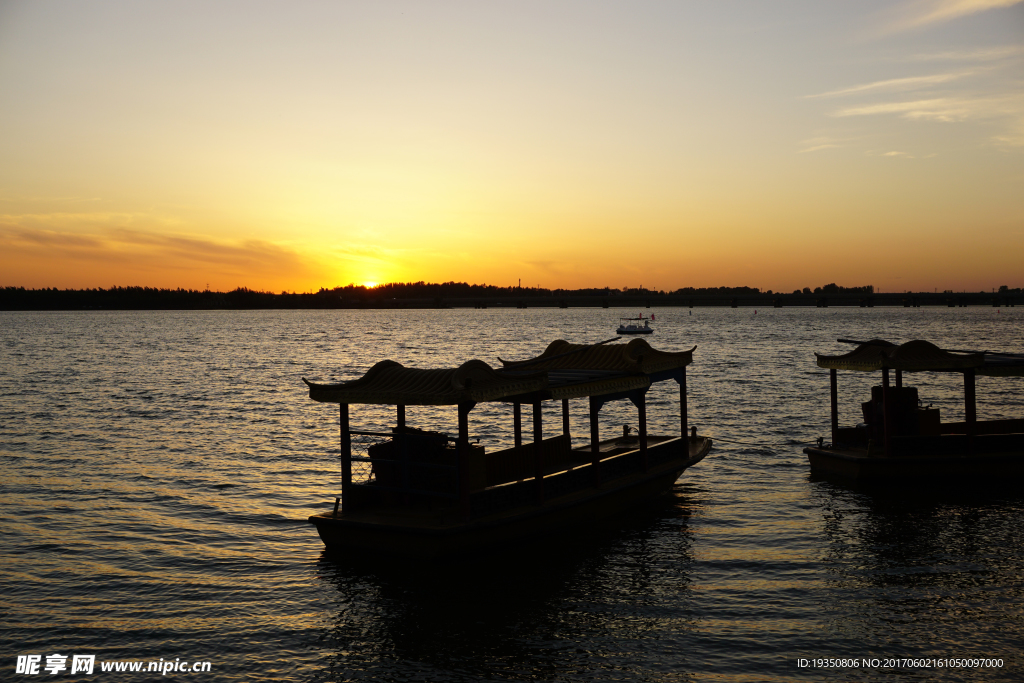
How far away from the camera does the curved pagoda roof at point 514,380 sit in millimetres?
14453

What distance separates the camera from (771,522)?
19109mm

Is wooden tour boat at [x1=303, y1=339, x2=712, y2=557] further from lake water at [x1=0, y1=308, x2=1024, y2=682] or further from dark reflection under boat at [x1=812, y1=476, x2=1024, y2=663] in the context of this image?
dark reflection under boat at [x1=812, y1=476, x2=1024, y2=663]

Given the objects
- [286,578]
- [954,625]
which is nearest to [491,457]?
[286,578]

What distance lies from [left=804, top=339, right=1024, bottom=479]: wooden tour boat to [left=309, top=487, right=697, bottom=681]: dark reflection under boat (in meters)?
7.54

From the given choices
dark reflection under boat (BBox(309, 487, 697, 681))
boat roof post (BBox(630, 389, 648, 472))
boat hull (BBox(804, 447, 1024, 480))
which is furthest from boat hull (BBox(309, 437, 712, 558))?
boat hull (BBox(804, 447, 1024, 480))

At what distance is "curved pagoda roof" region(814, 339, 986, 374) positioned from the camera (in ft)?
67.4

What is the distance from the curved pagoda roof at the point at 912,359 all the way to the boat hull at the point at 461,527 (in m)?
8.80

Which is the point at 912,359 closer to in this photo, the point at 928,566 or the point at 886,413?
the point at 886,413

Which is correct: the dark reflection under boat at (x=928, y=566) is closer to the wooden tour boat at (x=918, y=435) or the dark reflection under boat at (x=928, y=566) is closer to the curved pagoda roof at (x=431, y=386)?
the wooden tour boat at (x=918, y=435)

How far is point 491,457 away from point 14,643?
9.15m

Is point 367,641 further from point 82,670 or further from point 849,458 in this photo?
point 849,458

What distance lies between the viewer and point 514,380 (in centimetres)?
1529

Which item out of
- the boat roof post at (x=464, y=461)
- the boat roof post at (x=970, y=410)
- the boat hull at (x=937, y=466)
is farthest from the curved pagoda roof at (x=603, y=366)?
the boat roof post at (x=970, y=410)

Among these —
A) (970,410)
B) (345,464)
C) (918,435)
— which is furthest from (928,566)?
(345,464)
